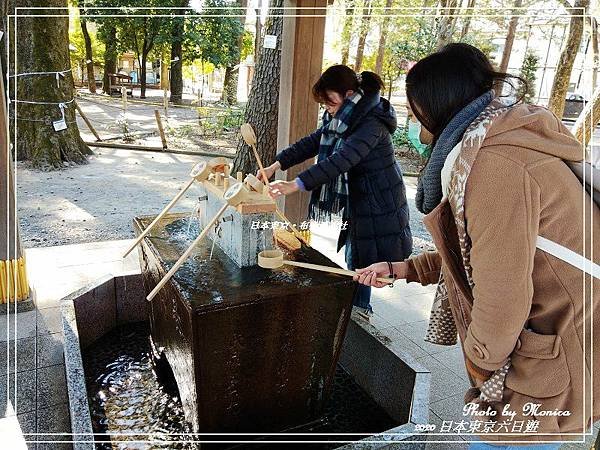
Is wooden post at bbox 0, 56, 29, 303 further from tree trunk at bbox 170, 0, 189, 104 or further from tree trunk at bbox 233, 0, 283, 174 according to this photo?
tree trunk at bbox 170, 0, 189, 104

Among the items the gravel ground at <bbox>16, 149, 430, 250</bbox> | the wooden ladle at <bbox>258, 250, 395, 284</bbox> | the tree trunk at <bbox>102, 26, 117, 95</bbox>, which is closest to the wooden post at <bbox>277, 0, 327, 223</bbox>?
the wooden ladle at <bbox>258, 250, 395, 284</bbox>

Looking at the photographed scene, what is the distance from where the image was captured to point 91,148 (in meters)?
9.57

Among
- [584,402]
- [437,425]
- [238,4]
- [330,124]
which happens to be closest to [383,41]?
[238,4]

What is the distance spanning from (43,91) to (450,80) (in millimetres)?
Result: 7922

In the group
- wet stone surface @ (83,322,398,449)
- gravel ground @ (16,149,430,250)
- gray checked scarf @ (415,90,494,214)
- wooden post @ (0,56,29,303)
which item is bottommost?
gravel ground @ (16,149,430,250)

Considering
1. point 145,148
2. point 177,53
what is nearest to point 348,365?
point 145,148

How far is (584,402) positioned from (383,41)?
1322 cm

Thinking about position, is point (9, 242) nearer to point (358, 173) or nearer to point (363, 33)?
point (358, 173)

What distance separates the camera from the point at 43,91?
7473 millimetres

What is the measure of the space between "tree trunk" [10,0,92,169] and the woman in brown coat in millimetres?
7707

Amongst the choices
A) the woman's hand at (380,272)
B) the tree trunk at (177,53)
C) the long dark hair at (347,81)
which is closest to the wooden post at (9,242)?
the long dark hair at (347,81)

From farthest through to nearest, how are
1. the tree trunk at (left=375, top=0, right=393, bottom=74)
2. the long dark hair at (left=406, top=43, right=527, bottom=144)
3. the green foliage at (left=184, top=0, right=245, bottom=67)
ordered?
the green foliage at (left=184, top=0, right=245, bottom=67) → the tree trunk at (left=375, top=0, right=393, bottom=74) → the long dark hair at (left=406, top=43, right=527, bottom=144)

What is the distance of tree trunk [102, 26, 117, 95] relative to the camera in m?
15.4

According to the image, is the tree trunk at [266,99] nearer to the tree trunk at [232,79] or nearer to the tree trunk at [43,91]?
the tree trunk at [43,91]
